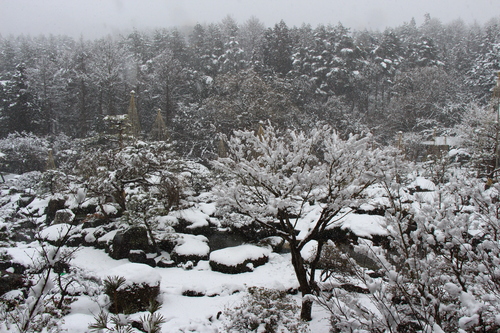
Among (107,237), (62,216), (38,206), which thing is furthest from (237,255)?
(38,206)

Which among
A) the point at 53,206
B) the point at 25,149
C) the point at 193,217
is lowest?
the point at 193,217

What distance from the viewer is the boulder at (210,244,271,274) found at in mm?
9094

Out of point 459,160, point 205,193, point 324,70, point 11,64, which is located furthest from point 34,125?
point 459,160

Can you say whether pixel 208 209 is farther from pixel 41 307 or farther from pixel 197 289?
pixel 41 307

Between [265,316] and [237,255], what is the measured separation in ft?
11.6

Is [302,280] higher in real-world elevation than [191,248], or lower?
lower

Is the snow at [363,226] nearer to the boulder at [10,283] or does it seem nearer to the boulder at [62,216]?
the boulder at [10,283]

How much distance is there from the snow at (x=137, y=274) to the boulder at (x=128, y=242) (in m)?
3.41

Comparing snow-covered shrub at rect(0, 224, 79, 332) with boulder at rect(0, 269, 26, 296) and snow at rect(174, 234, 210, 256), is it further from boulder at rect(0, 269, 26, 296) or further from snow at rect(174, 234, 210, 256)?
snow at rect(174, 234, 210, 256)

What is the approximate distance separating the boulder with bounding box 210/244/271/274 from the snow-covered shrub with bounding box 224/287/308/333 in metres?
2.50

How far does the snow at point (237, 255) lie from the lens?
9180 millimetres

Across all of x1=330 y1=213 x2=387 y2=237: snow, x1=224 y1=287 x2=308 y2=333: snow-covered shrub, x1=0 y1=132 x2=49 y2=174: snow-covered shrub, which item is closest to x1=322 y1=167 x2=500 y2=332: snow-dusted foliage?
x1=224 y1=287 x2=308 y2=333: snow-covered shrub

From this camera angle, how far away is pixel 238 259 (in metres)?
9.23

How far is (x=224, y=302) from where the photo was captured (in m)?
7.08
